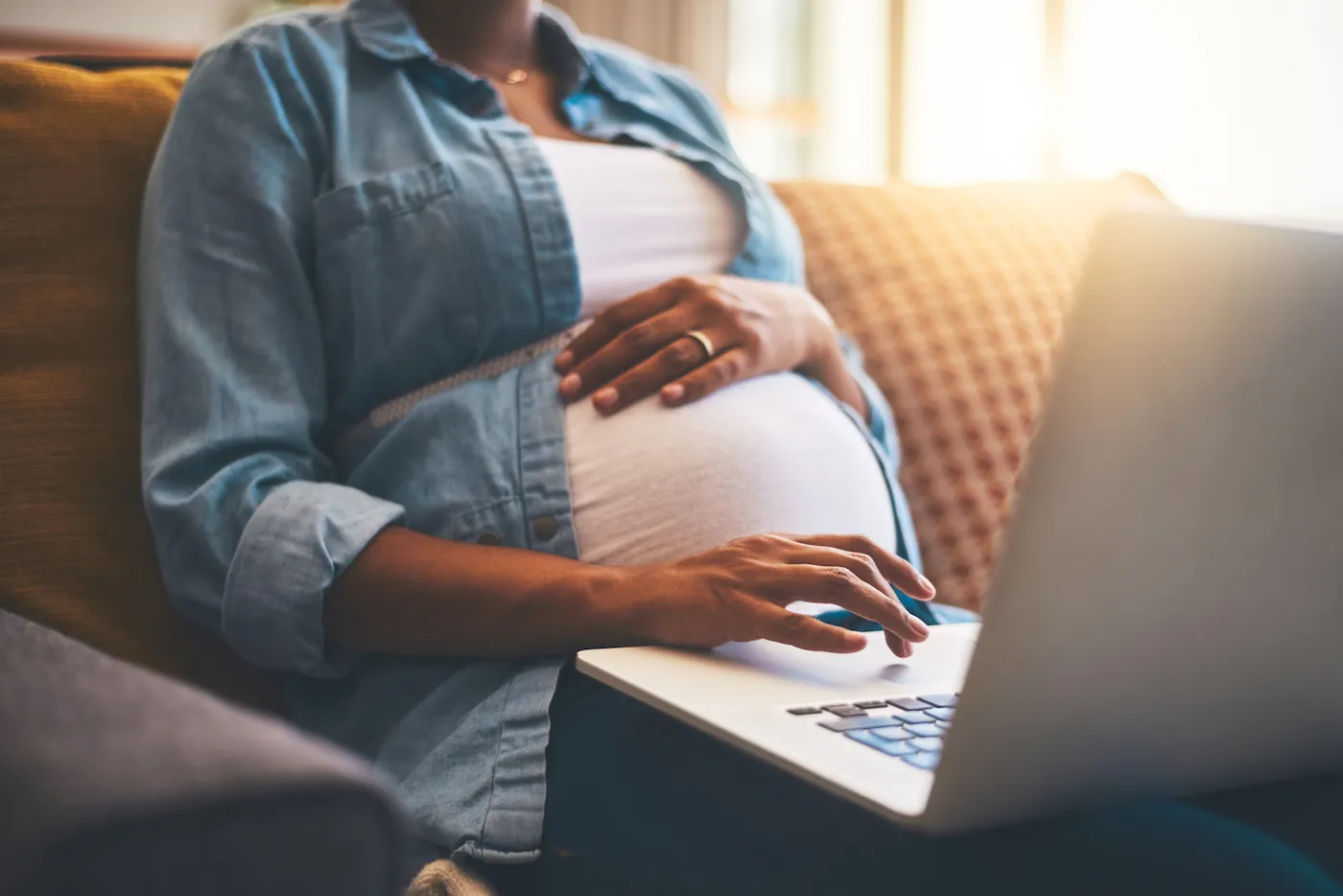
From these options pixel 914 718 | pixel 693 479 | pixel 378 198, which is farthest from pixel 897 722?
pixel 378 198

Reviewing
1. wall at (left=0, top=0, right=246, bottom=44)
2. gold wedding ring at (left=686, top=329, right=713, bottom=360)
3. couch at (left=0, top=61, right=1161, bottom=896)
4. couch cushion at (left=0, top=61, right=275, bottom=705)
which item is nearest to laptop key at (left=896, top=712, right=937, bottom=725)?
couch at (left=0, top=61, right=1161, bottom=896)

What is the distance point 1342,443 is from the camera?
0.41 m

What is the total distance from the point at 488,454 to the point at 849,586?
10.9 inches

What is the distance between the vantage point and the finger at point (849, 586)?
1.99 ft

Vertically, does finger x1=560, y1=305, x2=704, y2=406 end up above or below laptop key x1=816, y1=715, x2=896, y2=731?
above

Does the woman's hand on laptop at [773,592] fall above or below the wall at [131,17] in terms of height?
below

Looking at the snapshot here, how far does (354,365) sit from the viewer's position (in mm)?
827

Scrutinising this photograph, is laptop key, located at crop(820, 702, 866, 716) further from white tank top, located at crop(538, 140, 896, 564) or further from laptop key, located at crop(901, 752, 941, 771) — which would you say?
white tank top, located at crop(538, 140, 896, 564)

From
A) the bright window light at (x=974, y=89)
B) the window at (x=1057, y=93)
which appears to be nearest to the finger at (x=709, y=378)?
the window at (x=1057, y=93)

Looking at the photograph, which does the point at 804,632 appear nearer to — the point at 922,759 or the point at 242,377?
the point at 922,759

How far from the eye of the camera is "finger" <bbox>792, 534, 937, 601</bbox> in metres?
0.67

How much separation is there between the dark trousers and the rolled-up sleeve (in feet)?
0.57

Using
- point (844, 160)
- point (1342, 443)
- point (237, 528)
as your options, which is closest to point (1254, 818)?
point (1342, 443)

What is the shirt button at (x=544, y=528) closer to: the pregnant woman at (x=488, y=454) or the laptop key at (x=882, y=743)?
the pregnant woman at (x=488, y=454)
